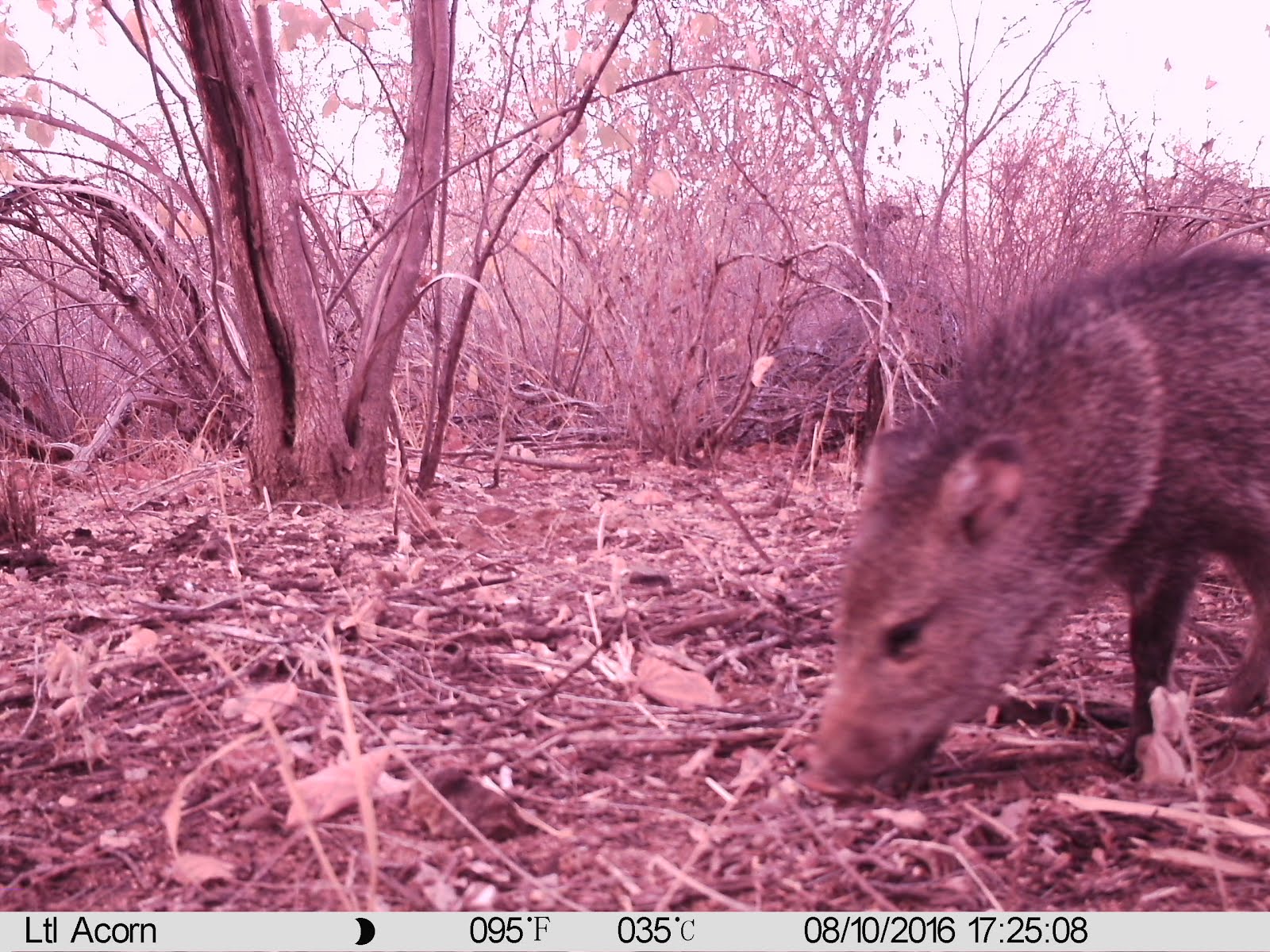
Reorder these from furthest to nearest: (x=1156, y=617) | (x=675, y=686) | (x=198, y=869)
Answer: (x=675, y=686) < (x=1156, y=617) < (x=198, y=869)

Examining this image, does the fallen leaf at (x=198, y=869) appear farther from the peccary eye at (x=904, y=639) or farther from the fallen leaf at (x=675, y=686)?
the peccary eye at (x=904, y=639)

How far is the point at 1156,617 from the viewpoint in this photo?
224cm

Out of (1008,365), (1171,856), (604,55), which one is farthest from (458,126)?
(1171,856)

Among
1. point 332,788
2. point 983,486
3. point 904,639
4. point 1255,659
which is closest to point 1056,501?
point 983,486

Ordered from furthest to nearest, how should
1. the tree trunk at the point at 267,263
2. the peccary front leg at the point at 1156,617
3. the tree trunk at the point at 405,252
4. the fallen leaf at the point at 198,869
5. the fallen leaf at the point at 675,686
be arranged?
the tree trunk at the point at 405,252 → the tree trunk at the point at 267,263 → the fallen leaf at the point at 675,686 → the peccary front leg at the point at 1156,617 → the fallen leaf at the point at 198,869

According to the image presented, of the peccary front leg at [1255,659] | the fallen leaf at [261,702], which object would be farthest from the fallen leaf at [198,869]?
the peccary front leg at [1255,659]

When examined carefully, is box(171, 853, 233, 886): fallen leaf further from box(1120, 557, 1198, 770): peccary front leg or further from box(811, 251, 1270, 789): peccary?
box(1120, 557, 1198, 770): peccary front leg

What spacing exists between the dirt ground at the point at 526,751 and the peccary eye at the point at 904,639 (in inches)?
10.2

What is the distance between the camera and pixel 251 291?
3.86m

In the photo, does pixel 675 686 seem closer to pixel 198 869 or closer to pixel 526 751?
pixel 526 751

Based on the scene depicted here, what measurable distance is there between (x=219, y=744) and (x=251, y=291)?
7.01ft

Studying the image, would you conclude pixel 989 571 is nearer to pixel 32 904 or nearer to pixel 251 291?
pixel 32 904

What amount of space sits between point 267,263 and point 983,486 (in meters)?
2.85

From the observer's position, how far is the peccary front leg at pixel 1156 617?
222 centimetres
